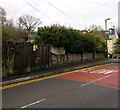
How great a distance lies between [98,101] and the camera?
4574 mm

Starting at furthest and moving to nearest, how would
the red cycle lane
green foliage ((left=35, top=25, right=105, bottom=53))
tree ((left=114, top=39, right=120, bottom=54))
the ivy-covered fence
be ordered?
tree ((left=114, top=39, right=120, bottom=54)) → green foliage ((left=35, top=25, right=105, bottom=53)) → the ivy-covered fence → the red cycle lane

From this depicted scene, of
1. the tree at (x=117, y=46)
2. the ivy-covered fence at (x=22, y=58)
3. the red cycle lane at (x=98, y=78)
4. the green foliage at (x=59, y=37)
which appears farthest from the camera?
the tree at (x=117, y=46)

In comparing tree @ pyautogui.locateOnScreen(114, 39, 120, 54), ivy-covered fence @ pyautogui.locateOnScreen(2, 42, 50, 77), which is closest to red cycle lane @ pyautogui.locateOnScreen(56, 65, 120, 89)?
ivy-covered fence @ pyautogui.locateOnScreen(2, 42, 50, 77)

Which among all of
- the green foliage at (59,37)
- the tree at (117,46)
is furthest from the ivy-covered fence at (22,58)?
the tree at (117,46)

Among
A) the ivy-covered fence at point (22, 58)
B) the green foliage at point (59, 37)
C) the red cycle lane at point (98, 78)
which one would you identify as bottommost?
the red cycle lane at point (98, 78)

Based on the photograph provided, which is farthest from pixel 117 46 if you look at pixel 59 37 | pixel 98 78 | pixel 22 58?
pixel 22 58

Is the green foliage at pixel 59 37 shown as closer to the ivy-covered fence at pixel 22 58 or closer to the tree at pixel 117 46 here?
the ivy-covered fence at pixel 22 58

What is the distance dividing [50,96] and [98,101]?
1.85 m

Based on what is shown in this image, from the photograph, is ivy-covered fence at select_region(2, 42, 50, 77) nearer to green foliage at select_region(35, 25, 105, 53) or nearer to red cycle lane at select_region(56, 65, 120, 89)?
green foliage at select_region(35, 25, 105, 53)

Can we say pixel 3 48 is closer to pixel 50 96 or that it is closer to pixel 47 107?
pixel 50 96

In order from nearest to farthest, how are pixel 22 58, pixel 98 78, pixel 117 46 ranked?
pixel 98 78, pixel 22 58, pixel 117 46

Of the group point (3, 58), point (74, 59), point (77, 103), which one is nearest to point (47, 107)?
point (77, 103)

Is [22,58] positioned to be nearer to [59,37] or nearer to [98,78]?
[59,37]

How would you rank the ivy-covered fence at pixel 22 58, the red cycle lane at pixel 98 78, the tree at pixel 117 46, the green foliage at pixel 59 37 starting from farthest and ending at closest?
the tree at pixel 117 46
the green foliage at pixel 59 37
the ivy-covered fence at pixel 22 58
the red cycle lane at pixel 98 78
